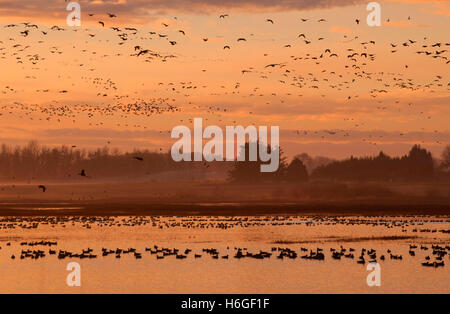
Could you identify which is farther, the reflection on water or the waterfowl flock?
the waterfowl flock

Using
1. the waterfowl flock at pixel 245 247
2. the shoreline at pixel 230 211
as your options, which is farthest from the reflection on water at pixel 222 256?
the shoreline at pixel 230 211

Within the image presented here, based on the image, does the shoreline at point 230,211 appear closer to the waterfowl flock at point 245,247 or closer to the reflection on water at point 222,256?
the waterfowl flock at point 245,247

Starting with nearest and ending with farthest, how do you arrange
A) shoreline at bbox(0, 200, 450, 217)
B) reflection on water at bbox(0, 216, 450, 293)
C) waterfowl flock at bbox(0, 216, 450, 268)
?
1. reflection on water at bbox(0, 216, 450, 293)
2. waterfowl flock at bbox(0, 216, 450, 268)
3. shoreline at bbox(0, 200, 450, 217)

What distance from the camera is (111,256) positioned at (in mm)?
59562

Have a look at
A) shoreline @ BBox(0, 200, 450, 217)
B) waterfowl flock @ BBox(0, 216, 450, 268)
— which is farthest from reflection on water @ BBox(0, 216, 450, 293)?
shoreline @ BBox(0, 200, 450, 217)

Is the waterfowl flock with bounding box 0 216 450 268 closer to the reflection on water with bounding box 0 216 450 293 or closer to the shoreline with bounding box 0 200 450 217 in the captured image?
the reflection on water with bounding box 0 216 450 293

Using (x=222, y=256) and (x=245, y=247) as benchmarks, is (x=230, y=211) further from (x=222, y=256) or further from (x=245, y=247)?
(x=222, y=256)

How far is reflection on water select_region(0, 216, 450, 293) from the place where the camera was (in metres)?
47.1

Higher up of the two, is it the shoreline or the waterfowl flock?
the shoreline

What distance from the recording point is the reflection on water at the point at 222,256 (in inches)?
1853

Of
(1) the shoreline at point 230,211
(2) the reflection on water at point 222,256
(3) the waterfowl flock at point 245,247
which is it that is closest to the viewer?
(2) the reflection on water at point 222,256
